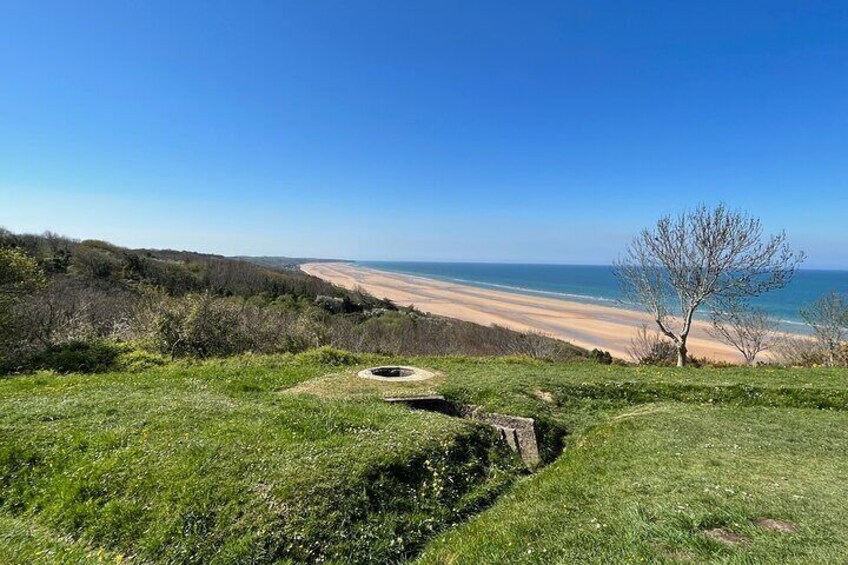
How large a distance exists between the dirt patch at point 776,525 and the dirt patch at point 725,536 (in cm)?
48

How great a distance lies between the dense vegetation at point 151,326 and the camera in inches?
725

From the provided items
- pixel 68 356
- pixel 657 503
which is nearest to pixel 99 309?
pixel 68 356

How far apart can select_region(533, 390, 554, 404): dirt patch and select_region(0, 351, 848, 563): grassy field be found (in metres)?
0.54

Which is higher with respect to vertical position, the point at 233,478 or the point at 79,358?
the point at 233,478

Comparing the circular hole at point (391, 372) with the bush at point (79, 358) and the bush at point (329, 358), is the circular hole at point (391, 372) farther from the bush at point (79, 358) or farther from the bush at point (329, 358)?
the bush at point (79, 358)

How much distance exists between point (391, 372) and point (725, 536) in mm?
11560

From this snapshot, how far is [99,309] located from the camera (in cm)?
3048

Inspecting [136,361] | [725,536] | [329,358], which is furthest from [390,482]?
[136,361]

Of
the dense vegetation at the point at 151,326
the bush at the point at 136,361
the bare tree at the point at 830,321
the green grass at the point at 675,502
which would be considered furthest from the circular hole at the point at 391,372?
the bare tree at the point at 830,321

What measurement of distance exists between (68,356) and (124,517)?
14.8m

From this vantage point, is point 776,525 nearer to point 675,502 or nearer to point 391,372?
point 675,502

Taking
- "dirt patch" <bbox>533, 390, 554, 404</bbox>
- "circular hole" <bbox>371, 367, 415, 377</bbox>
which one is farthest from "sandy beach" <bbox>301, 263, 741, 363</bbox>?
"circular hole" <bbox>371, 367, 415, 377</bbox>

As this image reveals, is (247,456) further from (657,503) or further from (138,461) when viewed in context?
(657,503)

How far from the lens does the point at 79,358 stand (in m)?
17.5
